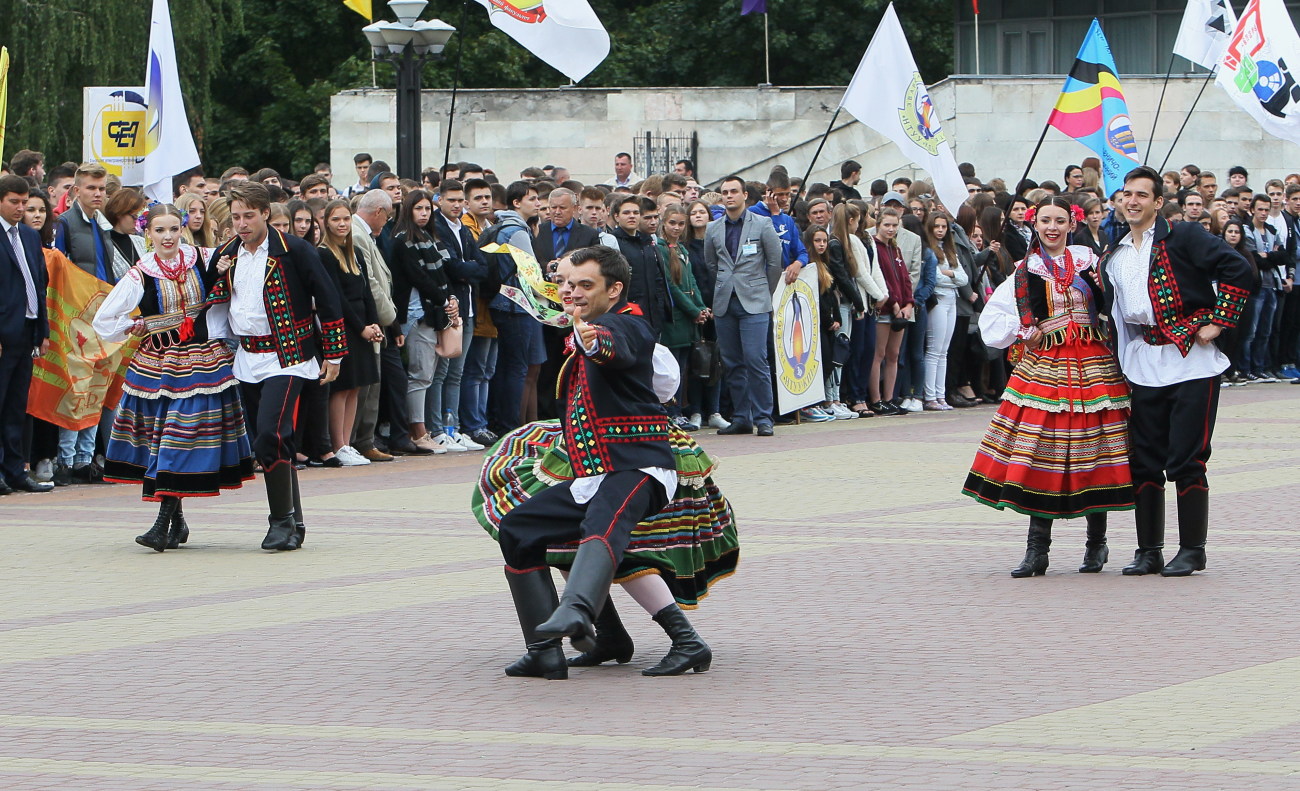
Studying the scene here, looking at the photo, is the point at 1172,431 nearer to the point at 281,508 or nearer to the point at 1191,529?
the point at 1191,529

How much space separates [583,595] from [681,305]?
1021 cm

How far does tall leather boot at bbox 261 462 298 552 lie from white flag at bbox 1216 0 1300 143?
39.6 feet

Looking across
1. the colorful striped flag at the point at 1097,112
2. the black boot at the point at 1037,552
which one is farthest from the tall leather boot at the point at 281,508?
the colorful striped flag at the point at 1097,112

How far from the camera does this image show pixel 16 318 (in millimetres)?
13266

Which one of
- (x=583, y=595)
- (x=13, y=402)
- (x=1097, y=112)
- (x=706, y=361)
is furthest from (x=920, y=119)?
(x=583, y=595)

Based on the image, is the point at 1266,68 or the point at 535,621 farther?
the point at 1266,68

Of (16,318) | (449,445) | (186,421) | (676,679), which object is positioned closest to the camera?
(676,679)

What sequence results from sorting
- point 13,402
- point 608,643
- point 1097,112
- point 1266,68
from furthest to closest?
point 1266,68
point 1097,112
point 13,402
point 608,643

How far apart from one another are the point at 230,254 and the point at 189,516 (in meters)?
1.99

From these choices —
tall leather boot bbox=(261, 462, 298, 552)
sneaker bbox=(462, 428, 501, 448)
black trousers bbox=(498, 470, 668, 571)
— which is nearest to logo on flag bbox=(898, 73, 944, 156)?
sneaker bbox=(462, 428, 501, 448)

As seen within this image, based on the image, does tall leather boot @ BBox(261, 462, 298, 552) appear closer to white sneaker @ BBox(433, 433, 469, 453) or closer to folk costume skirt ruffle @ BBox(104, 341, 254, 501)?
folk costume skirt ruffle @ BBox(104, 341, 254, 501)

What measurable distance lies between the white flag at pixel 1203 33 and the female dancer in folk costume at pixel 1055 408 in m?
13.4

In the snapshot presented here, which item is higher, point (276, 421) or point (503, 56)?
point (503, 56)

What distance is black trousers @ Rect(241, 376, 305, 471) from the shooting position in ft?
34.7
